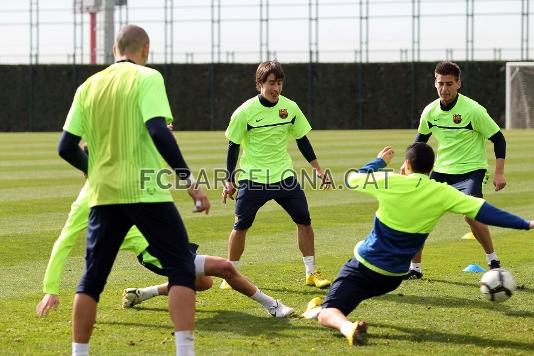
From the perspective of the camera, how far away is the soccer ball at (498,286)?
7738mm

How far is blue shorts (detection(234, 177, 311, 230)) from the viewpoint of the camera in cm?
987

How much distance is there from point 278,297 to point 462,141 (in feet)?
8.56

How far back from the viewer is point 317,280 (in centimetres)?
970

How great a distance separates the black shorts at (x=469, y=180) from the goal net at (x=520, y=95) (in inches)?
1378

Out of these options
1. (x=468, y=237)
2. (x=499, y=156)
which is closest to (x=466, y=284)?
(x=499, y=156)

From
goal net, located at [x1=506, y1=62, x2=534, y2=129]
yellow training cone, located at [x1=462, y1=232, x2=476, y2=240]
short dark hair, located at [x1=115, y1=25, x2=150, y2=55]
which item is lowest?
yellow training cone, located at [x1=462, y1=232, x2=476, y2=240]

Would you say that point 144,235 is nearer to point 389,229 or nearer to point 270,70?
point 389,229

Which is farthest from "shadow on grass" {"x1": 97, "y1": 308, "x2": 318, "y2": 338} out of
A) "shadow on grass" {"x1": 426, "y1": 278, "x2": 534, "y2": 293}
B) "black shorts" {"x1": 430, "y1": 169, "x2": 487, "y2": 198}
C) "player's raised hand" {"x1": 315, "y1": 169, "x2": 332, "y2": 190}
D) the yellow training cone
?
the yellow training cone

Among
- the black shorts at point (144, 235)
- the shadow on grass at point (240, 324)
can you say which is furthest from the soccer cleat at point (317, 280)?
the black shorts at point (144, 235)

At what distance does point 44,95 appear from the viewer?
53.7 metres

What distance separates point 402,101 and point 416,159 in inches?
1787

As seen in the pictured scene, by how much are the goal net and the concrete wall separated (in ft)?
17.9

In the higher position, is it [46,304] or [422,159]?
[422,159]

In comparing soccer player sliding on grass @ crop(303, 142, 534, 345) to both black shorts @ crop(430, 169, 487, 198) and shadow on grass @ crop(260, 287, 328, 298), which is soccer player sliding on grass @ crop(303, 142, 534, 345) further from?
black shorts @ crop(430, 169, 487, 198)
